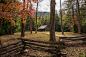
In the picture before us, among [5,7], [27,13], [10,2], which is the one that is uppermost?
[10,2]

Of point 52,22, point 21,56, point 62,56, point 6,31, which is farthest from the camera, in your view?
point 6,31

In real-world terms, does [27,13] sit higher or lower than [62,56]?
higher

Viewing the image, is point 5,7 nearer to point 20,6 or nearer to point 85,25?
point 20,6

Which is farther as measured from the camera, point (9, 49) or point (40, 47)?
point (40, 47)

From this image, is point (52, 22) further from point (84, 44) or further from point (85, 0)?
point (85, 0)

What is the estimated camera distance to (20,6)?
7016 millimetres

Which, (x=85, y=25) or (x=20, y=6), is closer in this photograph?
(x=20, y=6)

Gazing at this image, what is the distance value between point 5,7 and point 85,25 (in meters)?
23.3

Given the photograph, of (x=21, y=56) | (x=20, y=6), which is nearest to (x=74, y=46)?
(x=21, y=56)

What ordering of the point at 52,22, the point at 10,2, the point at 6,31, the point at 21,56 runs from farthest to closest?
the point at 6,31, the point at 52,22, the point at 10,2, the point at 21,56

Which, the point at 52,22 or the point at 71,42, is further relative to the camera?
the point at 52,22

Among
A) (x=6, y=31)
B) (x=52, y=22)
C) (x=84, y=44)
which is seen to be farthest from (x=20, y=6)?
(x=6, y=31)

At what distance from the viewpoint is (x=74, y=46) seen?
21.7 ft

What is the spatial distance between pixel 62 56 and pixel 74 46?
3.22m
